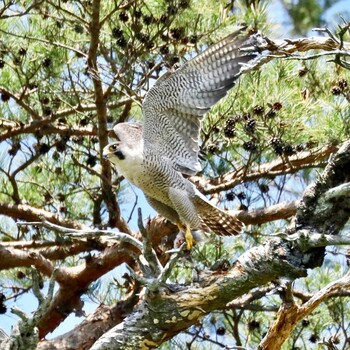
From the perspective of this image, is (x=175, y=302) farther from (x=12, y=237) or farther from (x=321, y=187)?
(x=12, y=237)

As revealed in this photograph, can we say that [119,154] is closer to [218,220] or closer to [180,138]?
[180,138]

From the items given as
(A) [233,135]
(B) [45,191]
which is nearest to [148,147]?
(A) [233,135]

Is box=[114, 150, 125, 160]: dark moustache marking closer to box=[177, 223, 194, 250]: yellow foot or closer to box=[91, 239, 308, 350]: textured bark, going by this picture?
box=[177, 223, 194, 250]: yellow foot

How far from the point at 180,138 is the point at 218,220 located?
34cm

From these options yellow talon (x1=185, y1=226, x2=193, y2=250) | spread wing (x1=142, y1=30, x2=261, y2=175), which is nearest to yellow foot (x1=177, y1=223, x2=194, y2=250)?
yellow talon (x1=185, y1=226, x2=193, y2=250)

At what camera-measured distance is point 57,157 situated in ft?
13.8

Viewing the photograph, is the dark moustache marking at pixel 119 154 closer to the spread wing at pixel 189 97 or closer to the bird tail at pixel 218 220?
the spread wing at pixel 189 97

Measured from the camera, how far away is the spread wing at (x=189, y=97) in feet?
11.3

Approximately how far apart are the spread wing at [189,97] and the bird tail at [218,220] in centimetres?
14

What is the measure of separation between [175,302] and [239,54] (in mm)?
1207

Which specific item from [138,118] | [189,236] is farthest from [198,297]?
[138,118]

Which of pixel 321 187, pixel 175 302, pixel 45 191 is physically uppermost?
pixel 45 191

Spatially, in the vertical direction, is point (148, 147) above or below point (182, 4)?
below

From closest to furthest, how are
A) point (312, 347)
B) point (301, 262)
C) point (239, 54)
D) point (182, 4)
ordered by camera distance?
point (301, 262) < point (239, 54) < point (182, 4) < point (312, 347)
